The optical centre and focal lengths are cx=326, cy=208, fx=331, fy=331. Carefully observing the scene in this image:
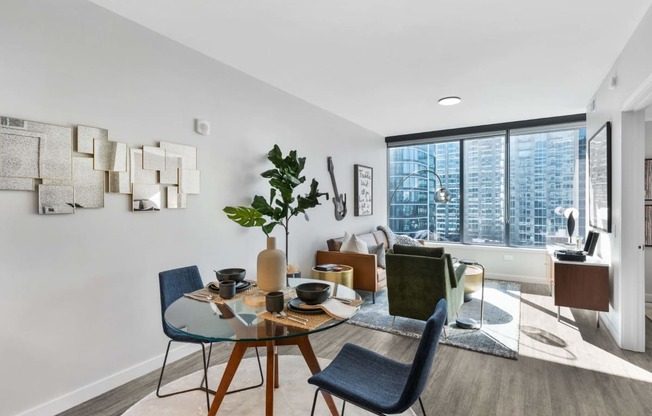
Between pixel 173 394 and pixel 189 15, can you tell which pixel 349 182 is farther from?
pixel 173 394

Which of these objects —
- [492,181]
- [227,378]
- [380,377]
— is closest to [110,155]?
[227,378]

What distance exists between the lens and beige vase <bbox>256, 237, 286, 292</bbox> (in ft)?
6.59

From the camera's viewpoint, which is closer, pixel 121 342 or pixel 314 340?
pixel 121 342

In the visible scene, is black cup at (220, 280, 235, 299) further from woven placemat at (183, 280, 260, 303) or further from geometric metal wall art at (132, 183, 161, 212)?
geometric metal wall art at (132, 183, 161, 212)

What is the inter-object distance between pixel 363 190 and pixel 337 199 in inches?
37.5

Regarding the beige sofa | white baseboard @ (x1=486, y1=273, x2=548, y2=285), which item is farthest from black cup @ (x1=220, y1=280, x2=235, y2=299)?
white baseboard @ (x1=486, y1=273, x2=548, y2=285)

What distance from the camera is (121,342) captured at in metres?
2.42

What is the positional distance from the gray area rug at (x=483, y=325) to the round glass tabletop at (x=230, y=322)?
1.75 m

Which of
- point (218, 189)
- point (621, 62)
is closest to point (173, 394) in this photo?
point (218, 189)

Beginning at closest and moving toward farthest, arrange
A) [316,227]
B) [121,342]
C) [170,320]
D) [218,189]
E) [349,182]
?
[170,320] → [121,342] → [218,189] → [316,227] → [349,182]

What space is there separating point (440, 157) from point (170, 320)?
585 cm

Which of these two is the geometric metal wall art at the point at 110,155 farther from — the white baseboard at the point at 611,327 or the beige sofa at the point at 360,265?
the white baseboard at the point at 611,327

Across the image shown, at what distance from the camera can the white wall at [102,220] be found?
6.38 ft

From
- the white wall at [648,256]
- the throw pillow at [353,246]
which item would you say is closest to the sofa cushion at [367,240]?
the throw pillow at [353,246]
